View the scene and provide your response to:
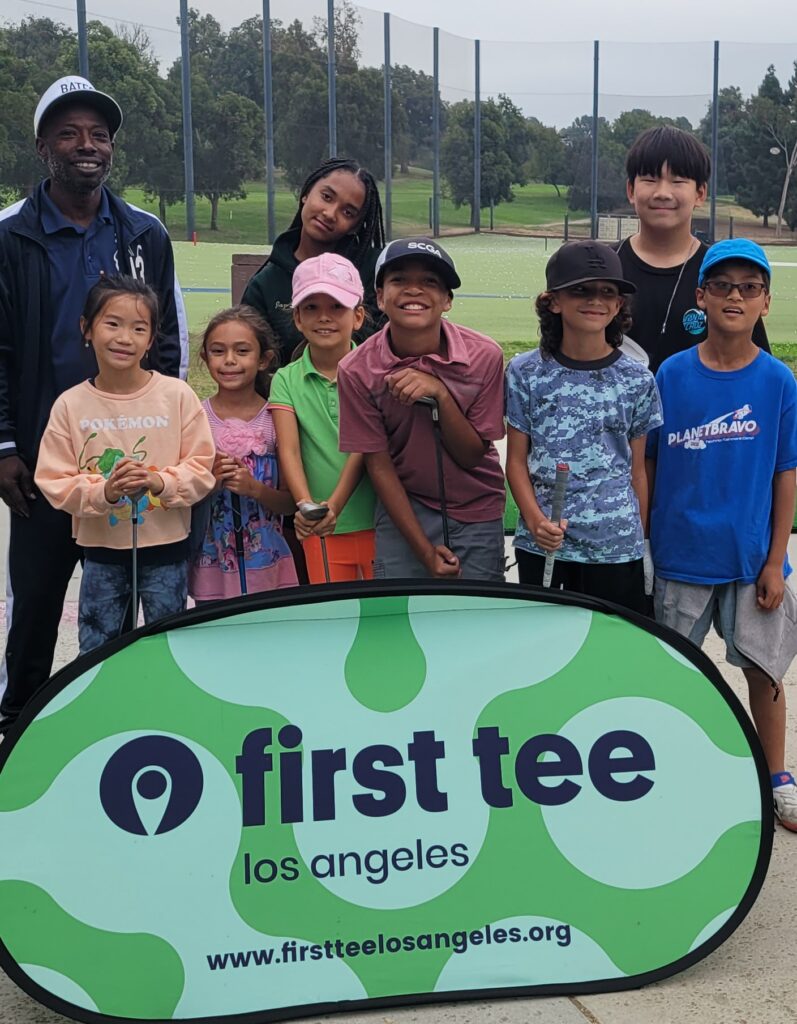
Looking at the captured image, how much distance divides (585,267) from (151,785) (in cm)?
149

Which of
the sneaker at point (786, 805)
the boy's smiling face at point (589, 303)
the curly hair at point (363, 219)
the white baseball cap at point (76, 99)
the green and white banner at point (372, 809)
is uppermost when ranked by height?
the white baseball cap at point (76, 99)

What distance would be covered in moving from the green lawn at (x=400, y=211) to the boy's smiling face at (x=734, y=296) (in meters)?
16.9

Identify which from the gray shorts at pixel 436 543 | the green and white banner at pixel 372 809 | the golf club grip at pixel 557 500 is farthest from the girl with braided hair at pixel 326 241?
the green and white banner at pixel 372 809

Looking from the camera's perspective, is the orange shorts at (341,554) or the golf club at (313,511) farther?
the orange shorts at (341,554)

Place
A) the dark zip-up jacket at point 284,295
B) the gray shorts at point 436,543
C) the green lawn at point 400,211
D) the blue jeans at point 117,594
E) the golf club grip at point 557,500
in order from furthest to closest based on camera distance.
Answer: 1. the green lawn at point 400,211
2. the dark zip-up jacket at point 284,295
3. the blue jeans at point 117,594
4. the gray shorts at point 436,543
5. the golf club grip at point 557,500

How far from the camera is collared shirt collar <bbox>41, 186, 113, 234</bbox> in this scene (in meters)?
3.22

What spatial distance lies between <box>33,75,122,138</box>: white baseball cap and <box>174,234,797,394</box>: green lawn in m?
9.58

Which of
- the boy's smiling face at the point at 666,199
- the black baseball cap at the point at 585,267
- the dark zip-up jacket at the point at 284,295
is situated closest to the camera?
the black baseball cap at the point at 585,267

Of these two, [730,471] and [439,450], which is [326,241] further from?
[730,471]

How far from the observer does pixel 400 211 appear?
79.3ft

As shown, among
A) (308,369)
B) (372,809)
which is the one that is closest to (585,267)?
(308,369)

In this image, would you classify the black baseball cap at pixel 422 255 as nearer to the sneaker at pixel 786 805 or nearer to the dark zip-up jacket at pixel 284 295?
the dark zip-up jacket at pixel 284 295

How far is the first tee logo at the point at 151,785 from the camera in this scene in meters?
2.17

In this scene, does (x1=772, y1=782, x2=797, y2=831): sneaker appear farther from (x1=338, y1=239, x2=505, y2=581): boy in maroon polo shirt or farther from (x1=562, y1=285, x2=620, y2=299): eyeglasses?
(x1=562, y1=285, x2=620, y2=299): eyeglasses
